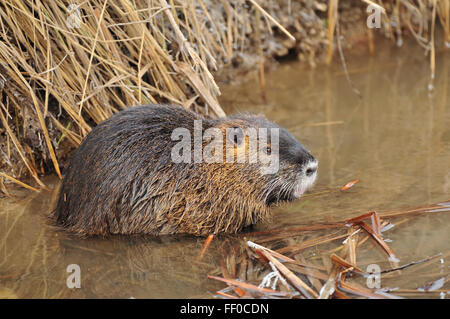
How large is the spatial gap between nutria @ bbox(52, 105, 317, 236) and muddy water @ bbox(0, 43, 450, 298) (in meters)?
0.11

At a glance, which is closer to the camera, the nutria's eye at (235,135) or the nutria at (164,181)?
the nutria at (164,181)

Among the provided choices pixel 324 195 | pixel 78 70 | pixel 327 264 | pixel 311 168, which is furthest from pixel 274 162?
pixel 78 70

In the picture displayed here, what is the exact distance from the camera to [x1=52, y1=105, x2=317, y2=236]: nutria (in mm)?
2938

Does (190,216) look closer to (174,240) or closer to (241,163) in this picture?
(174,240)

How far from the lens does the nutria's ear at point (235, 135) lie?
305cm

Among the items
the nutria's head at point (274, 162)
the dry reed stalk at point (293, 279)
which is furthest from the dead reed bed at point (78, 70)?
the dry reed stalk at point (293, 279)

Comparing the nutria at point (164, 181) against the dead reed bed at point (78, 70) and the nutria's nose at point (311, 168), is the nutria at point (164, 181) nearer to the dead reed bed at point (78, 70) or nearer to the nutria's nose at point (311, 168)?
the nutria's nose at point (311, 168)

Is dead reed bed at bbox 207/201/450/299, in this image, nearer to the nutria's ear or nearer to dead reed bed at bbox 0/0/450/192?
the nutria's ear

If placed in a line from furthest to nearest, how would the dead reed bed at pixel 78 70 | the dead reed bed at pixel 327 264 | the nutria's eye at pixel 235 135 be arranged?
the dead reed bed at pixel 78 70, the nutria's eye at pixel 235 135, the dead reed bed at pixel 327 264

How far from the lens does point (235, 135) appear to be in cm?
305

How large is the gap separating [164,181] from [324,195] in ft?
3.19

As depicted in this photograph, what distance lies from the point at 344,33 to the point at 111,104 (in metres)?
3.05

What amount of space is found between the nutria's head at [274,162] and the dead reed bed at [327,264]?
0.72 ft

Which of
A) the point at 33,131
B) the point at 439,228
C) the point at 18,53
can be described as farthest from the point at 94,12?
the point at 439,228
